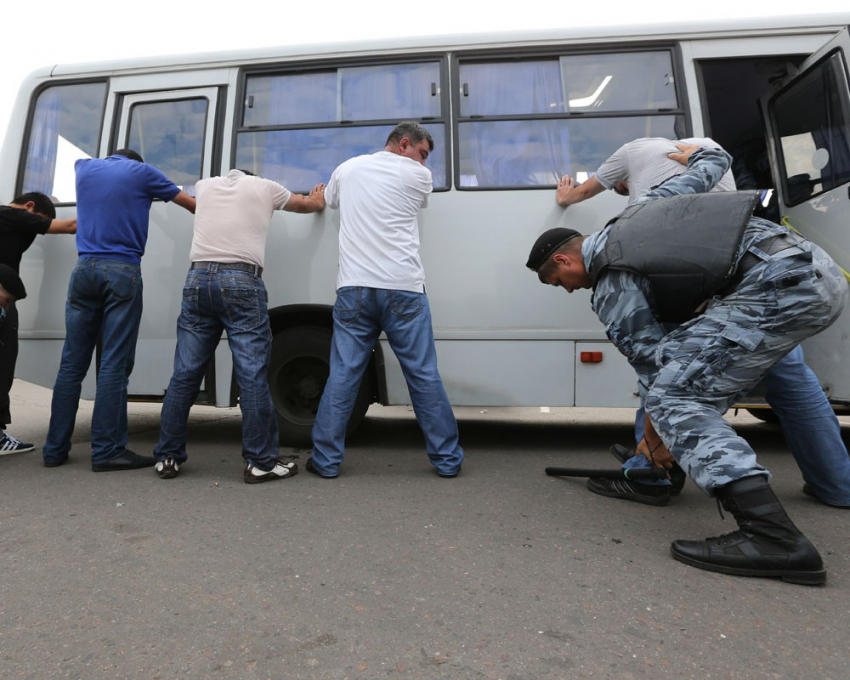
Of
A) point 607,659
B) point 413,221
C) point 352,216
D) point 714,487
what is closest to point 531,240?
point 413,221

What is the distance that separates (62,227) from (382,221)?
229cm

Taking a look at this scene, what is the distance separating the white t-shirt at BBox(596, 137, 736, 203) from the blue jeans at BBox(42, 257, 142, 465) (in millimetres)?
2971

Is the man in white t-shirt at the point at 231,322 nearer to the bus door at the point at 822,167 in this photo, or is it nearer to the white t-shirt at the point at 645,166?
the white t-shirt at the point at 645,166

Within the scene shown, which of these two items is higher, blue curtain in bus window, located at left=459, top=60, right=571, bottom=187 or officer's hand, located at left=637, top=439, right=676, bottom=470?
blue curtain in bus window, located at left=459, top=60, right=571, bottom=187

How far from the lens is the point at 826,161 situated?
3.94m

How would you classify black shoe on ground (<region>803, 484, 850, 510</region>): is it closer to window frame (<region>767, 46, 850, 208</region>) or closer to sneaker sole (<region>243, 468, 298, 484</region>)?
window frame (<region>767, 46, 850, 208</region>)

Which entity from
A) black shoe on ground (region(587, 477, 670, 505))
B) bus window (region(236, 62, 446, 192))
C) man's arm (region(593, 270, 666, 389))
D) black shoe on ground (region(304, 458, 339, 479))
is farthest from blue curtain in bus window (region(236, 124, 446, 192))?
black shoe on ground (region(587, 477, 670, 505))

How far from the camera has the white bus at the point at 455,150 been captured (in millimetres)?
4082

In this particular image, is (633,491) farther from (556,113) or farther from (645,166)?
(556,113)

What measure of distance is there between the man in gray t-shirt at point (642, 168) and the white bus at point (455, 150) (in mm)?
334

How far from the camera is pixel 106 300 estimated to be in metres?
3.69

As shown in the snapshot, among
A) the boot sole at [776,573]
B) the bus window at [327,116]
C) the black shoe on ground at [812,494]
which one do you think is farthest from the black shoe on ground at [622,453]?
the bus window at [327,116]

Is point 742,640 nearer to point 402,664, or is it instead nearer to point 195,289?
point 402,664

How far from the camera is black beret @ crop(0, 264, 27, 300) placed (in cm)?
383
